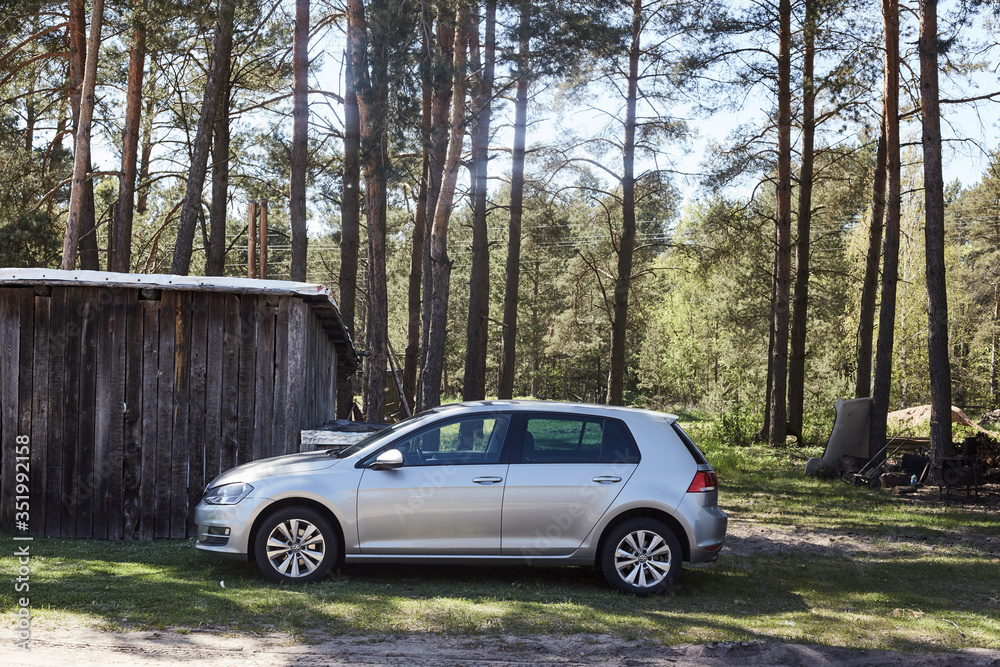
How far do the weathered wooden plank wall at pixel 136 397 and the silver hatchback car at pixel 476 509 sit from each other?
2.49 m

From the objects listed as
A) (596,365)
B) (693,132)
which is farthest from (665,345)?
(693,132)

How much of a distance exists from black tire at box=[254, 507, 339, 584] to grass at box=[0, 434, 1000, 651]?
0.19 metres

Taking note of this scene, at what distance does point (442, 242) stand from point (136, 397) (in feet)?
24.7

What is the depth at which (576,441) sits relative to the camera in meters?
7.58

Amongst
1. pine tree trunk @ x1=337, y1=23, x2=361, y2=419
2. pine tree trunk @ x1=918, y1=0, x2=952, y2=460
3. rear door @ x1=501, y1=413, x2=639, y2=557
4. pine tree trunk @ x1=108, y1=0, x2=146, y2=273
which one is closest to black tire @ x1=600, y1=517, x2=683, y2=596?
rear door @ x1=501, y1=413, x2=639, y2=557

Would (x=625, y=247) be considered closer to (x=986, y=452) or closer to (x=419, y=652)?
(x=986, y=452)

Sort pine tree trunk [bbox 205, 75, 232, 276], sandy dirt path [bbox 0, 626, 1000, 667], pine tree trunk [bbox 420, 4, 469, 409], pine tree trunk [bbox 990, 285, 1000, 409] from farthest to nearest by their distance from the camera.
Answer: pine tree trunk [bbox 990, 285, 1000, 409] → pine tree trunk [bbox 205, 75, 232, 276] → pine tree trunk [bbox 420, 4, 469, 409] → sandy dirt path [bbox 0, 626, 1000, 667]

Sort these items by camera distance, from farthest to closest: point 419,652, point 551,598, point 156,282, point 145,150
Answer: point 145,150
point 156,282
point 551,598
point 419,652

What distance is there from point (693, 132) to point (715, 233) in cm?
423

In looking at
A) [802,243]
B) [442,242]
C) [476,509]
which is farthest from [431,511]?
[802,243]

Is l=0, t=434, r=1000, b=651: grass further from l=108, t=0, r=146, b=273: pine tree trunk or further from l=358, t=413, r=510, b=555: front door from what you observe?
l=108, t=0, r=146, b=273: pine tree trunk

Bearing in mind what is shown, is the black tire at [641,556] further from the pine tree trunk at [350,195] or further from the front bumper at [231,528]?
the pine tree trunk at [350,195]

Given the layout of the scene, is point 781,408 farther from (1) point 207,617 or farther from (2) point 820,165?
(1) point 207,617

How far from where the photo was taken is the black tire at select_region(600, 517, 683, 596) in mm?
7406
